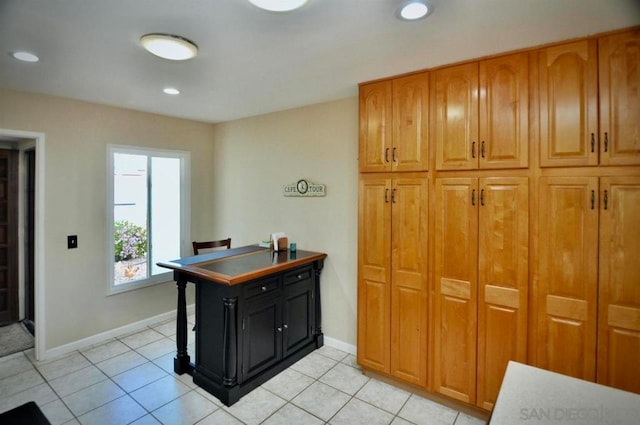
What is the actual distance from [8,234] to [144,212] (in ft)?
5.42

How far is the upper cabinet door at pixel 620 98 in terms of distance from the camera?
1.84m

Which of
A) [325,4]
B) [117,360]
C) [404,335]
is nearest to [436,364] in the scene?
[404,335]

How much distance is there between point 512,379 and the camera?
1.23m

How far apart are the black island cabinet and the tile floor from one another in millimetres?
139

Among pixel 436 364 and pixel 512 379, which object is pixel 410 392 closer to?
pixel 436 364

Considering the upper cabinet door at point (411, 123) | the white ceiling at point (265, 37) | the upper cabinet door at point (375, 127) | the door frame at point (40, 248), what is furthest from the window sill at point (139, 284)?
the upper cabinet door at point (411, 123)

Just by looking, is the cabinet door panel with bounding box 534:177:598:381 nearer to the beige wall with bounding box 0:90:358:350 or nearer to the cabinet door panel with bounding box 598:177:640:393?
the cabinet door panel with bounding box 598:177:640:393

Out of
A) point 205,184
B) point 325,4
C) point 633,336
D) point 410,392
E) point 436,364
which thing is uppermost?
point 325,4

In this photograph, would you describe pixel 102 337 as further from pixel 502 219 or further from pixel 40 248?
pixel 502 219

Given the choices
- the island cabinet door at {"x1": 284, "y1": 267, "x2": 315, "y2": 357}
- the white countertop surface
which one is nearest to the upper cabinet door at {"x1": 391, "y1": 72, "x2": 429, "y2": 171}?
the island cabinet door at {"x1": 284, "y1": 267, "x2": 315, "y2": 357}

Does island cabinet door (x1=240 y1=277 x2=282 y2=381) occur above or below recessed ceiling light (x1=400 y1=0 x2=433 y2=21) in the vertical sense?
below

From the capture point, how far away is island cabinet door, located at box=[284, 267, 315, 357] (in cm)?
301

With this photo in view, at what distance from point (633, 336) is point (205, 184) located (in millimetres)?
4532

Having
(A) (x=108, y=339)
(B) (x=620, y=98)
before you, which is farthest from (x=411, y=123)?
(A) (x=108, y=339)
